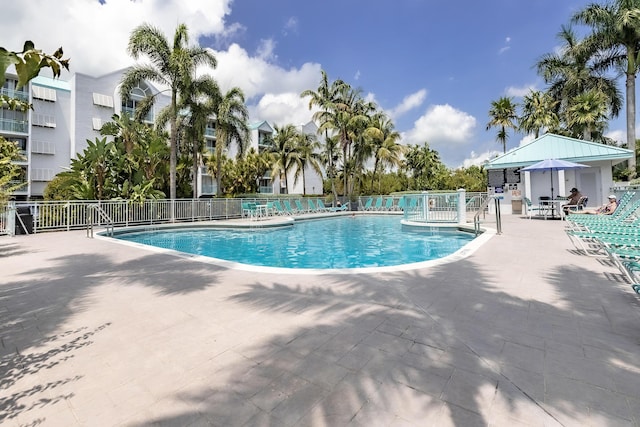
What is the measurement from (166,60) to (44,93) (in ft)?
74.4

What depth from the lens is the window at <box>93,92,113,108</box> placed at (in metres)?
31.8

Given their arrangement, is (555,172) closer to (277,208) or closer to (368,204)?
(368,204)

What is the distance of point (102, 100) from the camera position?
32250 mm

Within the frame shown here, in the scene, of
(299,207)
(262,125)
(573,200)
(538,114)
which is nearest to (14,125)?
(262,125)

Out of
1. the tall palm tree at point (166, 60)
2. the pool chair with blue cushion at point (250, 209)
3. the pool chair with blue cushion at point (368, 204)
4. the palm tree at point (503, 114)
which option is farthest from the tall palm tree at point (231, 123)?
the palm tree at point (503, 114)

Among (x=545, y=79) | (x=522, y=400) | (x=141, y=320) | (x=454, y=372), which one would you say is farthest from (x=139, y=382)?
(x=545, y=79)

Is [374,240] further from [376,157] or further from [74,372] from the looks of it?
[376,157]

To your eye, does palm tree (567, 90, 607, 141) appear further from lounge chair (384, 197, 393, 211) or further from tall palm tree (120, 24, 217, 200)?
tall palm tree (120, 24, 217, 200)

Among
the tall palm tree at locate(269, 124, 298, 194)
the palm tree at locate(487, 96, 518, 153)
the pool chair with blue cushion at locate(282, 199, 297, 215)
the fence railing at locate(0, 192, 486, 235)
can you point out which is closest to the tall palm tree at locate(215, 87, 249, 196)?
the fence railing at locate(0, 192, 486, 235)

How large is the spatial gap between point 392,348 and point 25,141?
39.8 m

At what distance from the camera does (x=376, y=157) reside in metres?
30.0

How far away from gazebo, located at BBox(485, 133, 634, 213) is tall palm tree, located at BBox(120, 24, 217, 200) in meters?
19.4

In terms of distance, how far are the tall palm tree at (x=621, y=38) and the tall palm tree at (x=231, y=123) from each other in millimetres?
25879

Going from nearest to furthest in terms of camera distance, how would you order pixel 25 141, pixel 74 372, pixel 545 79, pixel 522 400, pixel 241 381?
pixel 522 400
pixel 241 381
pixel 74 372
pixel 545 79
pixel 25 141
